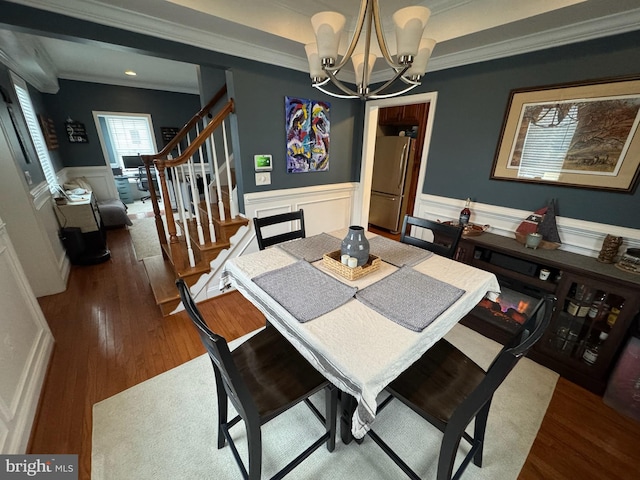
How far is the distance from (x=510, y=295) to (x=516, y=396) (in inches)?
29.0

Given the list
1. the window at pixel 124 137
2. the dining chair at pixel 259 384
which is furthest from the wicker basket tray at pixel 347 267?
the window at pixel 124 137

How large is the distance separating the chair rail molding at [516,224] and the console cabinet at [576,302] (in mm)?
119

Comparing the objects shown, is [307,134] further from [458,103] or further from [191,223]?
[191,223]

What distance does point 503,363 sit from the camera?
28.3 inches

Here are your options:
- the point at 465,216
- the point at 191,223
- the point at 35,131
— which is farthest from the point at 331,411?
the point at 35,131

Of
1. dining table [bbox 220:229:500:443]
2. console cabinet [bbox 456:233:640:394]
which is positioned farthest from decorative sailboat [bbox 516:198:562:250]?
dining table [bbox 220:229:500:443]

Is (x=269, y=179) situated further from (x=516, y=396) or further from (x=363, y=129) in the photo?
(x=516, y=396)

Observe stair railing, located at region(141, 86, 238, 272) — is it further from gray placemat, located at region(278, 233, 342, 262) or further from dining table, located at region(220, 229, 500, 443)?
dining table, located at region(220, 229, 500, 443)

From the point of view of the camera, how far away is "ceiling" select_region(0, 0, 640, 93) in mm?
1485

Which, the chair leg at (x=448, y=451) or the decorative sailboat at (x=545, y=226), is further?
the decorative sailboat at (x=545, y=226)

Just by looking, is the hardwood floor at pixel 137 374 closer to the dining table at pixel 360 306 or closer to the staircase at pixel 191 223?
the staircase at pixel 191 223

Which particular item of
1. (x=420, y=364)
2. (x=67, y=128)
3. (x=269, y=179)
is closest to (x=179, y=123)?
(x=67, y=128)

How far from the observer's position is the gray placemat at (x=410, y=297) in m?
1.02

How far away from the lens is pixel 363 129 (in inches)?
122
